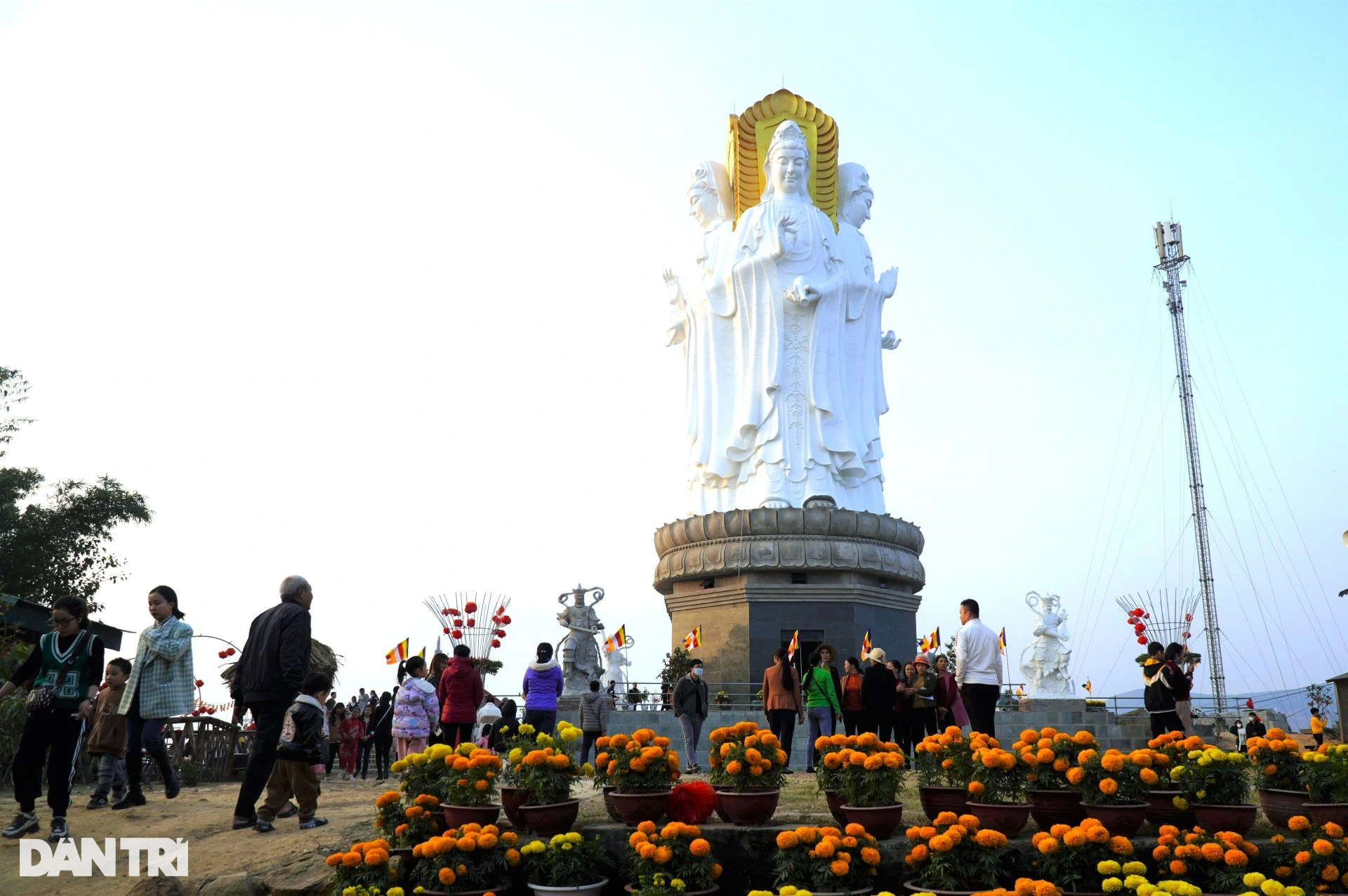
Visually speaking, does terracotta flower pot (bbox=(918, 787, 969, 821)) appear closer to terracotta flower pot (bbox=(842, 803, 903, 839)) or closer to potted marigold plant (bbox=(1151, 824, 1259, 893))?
terracotta flower pot (bbox=(842, 803, 903, 839))

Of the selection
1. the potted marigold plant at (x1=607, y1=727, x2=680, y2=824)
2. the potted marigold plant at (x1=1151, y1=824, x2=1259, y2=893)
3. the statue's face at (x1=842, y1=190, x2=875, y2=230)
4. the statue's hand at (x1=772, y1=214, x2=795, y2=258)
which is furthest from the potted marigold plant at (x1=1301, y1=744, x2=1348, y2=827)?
the statue's face at (x1=842, y1=190, x2=875, y2=230)

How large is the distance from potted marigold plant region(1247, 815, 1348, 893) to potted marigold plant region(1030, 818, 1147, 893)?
68cm

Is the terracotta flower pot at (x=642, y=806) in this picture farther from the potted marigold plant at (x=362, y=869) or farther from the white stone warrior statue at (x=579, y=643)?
the white stone warrior statue at (x=579, y=643)

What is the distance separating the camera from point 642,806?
595 centimetres

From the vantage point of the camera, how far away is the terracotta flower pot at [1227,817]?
5.73 m

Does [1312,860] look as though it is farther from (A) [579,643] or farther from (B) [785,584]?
(B) [785,584]

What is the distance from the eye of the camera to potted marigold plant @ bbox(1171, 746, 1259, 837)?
575 centimetres

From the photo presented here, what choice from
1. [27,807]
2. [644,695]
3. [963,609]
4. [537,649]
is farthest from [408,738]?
[644,695]

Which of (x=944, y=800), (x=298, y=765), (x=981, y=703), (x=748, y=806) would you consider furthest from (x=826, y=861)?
(x=981, y=703)

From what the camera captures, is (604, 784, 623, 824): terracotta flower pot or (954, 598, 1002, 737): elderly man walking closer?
(604, 784, 623, 824): terracotta flower pot

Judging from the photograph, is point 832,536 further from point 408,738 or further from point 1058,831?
point 1058,831

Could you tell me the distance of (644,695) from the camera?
1758 centimetres

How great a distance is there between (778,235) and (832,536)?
6.14 m

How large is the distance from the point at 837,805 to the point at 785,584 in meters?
14.0
